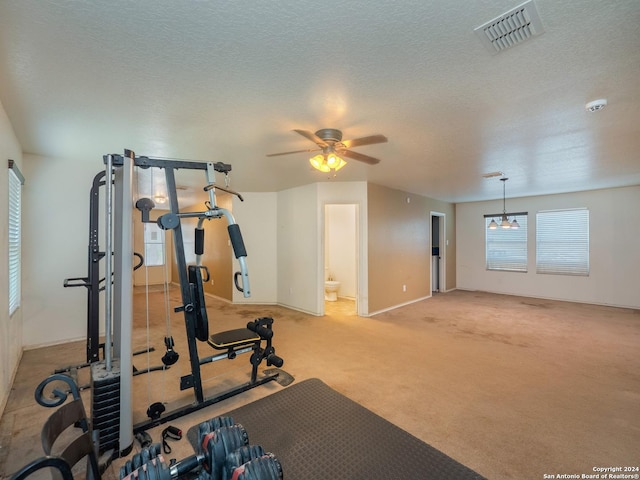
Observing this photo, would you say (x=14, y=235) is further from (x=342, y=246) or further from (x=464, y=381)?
(x=342, y=246)

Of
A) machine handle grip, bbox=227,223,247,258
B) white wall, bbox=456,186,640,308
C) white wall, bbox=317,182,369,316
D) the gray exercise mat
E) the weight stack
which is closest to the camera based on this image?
the gray exercise mat

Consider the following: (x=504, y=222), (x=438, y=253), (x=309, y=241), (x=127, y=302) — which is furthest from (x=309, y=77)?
(x=438, y=253)

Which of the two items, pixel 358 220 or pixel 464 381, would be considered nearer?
pixel 464 381

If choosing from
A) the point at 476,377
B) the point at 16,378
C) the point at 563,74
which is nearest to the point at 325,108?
the point at 563,74

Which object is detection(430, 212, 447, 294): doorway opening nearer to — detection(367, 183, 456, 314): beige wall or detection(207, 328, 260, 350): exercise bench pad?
detection(367, 183, 456, 314): beige wall

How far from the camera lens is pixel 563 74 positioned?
5.99 ft

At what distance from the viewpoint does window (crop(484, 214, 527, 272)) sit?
6.68 meters

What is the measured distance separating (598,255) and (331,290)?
5.31 metres

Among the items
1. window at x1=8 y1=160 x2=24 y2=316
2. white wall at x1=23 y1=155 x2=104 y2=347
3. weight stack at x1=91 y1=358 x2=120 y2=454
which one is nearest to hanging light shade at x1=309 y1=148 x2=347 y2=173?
weight stack at x1=91 y1=358 x2=120 y2=454

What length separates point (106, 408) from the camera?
5.85ft

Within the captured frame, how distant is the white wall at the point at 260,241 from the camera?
5934 mm

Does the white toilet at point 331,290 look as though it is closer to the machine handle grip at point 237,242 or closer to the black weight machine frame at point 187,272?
the black weight machine frame at point 187,272

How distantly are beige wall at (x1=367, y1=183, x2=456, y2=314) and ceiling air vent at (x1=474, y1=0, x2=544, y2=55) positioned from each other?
3499mm

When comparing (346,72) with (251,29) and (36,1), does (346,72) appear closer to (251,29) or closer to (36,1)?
(251,29)
